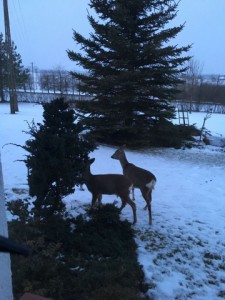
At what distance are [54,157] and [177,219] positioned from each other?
3.45 metres

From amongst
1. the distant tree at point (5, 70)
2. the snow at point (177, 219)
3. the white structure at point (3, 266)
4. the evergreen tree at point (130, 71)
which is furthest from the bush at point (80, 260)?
the distant tree at point (5, 70)

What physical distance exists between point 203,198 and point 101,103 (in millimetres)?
7318

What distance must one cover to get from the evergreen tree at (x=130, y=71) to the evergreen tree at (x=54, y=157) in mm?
8704

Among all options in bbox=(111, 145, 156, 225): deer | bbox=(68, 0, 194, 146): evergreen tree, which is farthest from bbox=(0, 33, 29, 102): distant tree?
bbox=(111, 145, 156, 225): deer

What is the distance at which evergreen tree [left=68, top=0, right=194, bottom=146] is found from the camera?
1353 cm

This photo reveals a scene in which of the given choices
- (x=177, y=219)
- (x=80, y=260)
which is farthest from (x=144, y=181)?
(x=80, y=260)

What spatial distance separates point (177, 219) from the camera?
682 centimetres

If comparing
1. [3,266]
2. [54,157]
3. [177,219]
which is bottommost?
[177,219]

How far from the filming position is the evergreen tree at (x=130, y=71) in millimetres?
13527

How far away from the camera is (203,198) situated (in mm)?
8469

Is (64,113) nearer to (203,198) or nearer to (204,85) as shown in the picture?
(203,198)

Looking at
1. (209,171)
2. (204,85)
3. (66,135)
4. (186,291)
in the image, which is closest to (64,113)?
(66,135)

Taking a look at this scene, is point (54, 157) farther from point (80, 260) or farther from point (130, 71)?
point (130, 71)

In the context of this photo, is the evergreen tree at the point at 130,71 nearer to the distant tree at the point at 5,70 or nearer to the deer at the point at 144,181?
the deer at the point at 144,181
